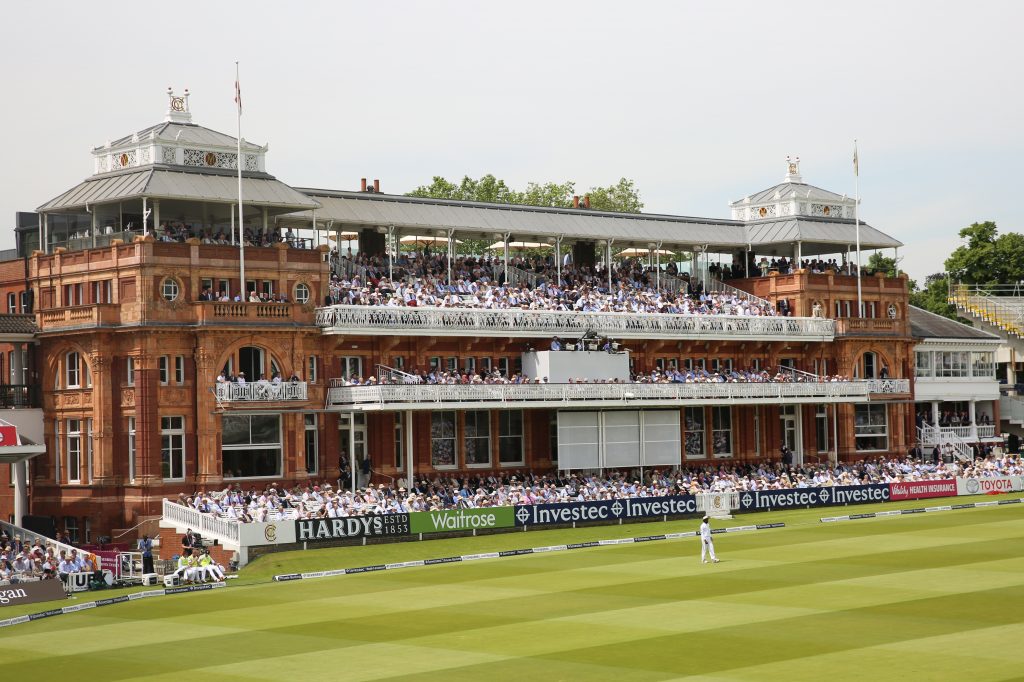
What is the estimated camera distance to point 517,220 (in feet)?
209

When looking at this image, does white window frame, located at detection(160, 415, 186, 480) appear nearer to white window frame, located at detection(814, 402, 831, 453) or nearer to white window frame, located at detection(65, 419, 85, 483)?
white window frame, located at detection(65, 419, 85, 483)

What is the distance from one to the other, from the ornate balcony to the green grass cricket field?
8378mm

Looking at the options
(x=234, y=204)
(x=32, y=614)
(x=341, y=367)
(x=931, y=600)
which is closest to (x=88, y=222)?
(x=234, y=204)

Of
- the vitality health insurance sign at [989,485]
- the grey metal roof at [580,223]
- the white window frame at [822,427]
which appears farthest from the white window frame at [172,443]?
the vitality health insurance sign at [989,485]

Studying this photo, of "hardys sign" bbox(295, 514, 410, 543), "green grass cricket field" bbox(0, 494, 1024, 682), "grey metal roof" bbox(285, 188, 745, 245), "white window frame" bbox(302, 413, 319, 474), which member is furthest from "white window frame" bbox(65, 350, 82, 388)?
"green grass cricket field" bbox(0, 494, 1024, 682)

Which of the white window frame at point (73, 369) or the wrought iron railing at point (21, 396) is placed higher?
the white window frame at point (73, 369)

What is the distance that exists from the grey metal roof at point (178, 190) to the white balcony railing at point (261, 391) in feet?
22.7

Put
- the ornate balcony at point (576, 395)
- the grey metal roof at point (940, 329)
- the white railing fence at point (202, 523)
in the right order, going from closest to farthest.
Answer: the white railing fence at point (202, 523), the ornate balcony at point (576, 395), the grey metal roof at point (940, 329)

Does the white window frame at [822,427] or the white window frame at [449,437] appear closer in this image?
the white window frame at [449,437]

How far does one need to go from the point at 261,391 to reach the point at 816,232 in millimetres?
32802

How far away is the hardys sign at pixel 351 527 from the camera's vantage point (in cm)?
4634

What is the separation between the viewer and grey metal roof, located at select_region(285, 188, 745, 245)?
2324 inches

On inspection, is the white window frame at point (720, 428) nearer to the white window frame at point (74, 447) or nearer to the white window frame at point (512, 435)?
the white window frame at point (512, 435)

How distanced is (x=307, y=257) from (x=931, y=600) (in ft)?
97.2
